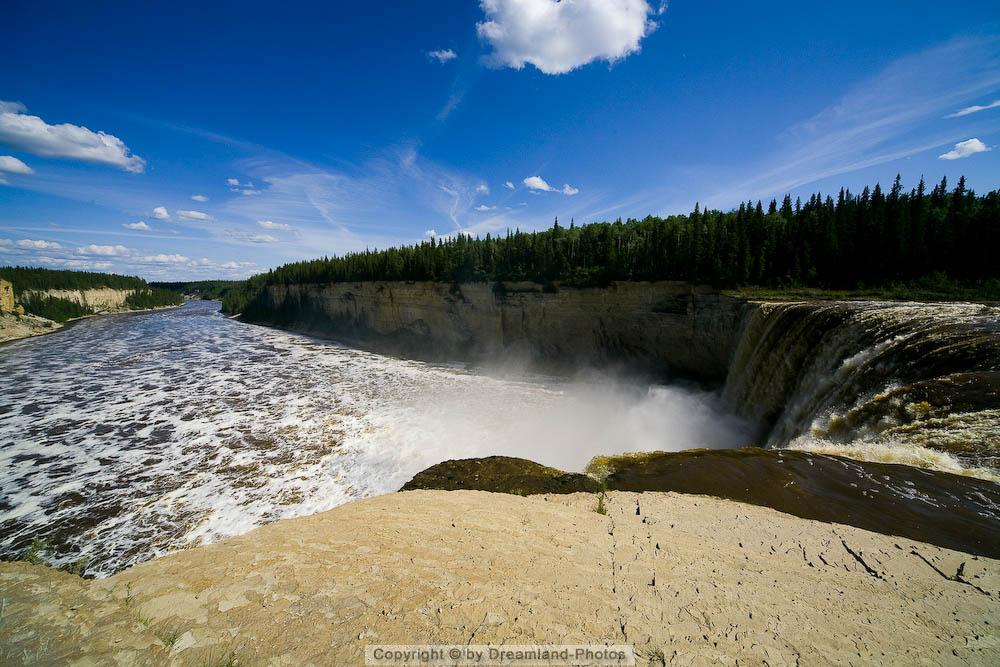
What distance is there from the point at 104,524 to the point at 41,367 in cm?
3451

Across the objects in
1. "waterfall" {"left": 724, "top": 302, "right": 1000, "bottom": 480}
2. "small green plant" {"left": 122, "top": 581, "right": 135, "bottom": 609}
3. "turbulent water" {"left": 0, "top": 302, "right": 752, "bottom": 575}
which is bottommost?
"turbulent water" {"left": 0, "top": 302, "right": 752, "bottom": 575}

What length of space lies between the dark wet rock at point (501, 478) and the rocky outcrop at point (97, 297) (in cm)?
12073

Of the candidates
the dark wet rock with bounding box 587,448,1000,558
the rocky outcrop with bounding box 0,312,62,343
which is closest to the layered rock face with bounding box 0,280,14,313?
the rocky outcrop with bounding box 0,312,62,343

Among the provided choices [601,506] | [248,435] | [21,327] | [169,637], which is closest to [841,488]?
[601,506]

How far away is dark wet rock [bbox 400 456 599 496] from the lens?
7.65 m

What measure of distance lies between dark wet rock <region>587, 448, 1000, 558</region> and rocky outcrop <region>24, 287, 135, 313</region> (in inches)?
4930

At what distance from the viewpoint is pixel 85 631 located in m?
3.52

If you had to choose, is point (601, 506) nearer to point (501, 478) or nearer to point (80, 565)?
point (501, 478)

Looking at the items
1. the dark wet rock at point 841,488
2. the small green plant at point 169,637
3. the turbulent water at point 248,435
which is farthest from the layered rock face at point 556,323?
the small green plant at point 169,637

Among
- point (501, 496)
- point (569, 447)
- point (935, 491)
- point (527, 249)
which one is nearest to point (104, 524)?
point (501, 496)

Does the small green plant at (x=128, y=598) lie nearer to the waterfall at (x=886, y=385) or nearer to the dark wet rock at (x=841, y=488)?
the dark wet rock at (x=841, y=488)

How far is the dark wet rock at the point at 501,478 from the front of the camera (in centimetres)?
765

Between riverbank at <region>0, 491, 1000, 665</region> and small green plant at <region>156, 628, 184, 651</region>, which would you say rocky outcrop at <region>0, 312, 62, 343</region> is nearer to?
riverbank at <region>0, 491, 1000, 665</region>

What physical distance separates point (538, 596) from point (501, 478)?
4299 millimetres
